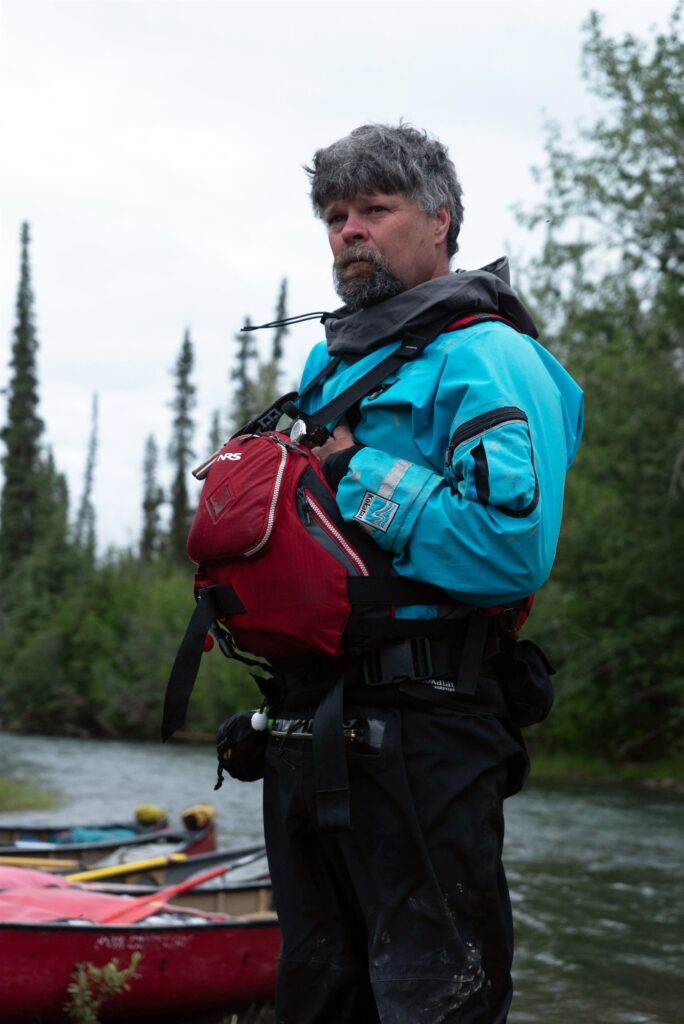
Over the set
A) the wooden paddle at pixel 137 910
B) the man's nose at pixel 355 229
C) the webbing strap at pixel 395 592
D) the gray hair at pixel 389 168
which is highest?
the gray hair at pixel 389 168

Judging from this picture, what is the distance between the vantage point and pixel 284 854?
8.55 feet

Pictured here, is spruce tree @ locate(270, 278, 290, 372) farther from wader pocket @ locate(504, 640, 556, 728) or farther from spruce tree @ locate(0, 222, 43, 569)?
wader pocket @ locate(504, 640, 556, 728)

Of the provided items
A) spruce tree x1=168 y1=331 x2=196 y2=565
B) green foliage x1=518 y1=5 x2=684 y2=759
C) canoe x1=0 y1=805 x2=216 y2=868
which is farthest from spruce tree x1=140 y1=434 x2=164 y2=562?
canoe x1=0 y1=805 x2=216 y2=868

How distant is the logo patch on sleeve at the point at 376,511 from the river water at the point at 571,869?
5501 mm

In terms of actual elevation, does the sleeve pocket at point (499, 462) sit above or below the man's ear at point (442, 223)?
below

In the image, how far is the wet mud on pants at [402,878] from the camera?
2.38 metres

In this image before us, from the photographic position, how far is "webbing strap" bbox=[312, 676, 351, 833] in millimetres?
2428

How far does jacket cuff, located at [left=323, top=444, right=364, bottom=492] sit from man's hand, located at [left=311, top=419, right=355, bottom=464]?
0.02 meters

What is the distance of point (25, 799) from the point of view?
20.3m

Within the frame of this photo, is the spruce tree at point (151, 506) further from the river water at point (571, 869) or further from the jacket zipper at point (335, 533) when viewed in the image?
the jacket zipper at point (335, 533)

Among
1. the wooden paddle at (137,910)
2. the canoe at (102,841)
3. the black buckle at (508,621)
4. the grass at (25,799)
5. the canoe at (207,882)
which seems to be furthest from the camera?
the grass at (25,799)

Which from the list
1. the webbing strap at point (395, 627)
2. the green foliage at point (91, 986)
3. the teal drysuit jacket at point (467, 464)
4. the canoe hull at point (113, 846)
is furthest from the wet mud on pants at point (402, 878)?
the canoe hull at point (113, 846)

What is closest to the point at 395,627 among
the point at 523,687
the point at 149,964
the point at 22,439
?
the point at 523,687

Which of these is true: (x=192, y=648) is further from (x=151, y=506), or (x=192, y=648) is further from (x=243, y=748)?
(x=151, y=506)
